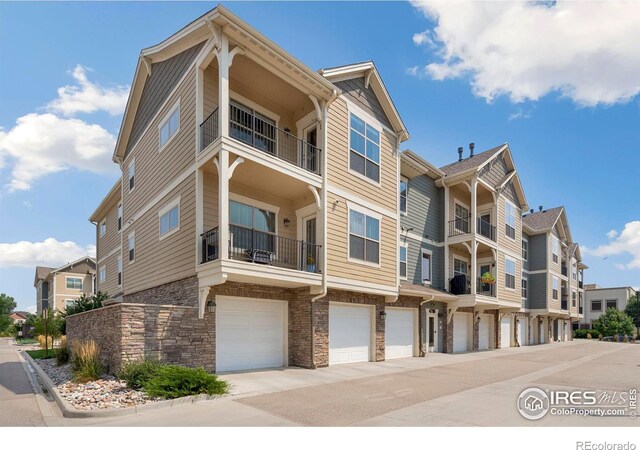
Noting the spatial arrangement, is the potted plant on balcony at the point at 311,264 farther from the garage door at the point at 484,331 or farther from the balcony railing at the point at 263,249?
the garage door at the point at 484,331

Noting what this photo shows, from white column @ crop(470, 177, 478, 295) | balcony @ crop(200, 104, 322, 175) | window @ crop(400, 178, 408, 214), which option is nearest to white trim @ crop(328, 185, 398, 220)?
balcony @ crop(200, 104, 322, 175)

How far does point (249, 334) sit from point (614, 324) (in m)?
48.6

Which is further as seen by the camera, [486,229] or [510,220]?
[510,220]

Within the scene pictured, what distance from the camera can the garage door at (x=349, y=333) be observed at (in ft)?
48.8

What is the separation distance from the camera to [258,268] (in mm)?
11719

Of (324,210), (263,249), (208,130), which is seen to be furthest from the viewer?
(263,249)

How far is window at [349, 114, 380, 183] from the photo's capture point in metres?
15.8

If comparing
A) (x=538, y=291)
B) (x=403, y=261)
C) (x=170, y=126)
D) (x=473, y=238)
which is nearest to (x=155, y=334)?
(x=170, y=126)

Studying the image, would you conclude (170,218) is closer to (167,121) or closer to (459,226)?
(167,121)

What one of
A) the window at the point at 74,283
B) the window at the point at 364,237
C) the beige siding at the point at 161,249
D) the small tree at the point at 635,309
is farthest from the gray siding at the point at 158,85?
the small tree at the point at 635,309

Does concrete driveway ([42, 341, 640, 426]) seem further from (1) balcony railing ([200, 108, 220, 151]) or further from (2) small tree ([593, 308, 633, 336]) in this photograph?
(2) small tree ([593, 308, 633, 336])

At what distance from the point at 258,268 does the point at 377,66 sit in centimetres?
1001

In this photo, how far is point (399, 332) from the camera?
61.1 ft

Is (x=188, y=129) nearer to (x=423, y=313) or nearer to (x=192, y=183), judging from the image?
(x=192, y=183)
